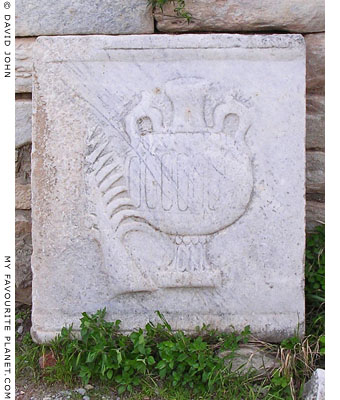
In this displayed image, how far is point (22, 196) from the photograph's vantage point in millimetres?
2779

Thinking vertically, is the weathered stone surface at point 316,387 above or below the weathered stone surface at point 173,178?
below

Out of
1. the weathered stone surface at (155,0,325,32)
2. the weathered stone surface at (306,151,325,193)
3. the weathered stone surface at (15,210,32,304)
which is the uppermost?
the weathered stone surface at (155,0,325,32)

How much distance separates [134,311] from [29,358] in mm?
593

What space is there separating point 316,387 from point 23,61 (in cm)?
Answer: 220

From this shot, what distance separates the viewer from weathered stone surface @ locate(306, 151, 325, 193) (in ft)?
9.02

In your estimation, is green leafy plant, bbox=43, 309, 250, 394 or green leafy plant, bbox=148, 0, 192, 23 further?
green leafy plant, bbox=148, 0, 192, 23

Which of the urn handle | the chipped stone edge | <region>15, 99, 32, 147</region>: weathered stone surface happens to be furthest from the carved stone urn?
<region>15, 99, 32, 147</region>: weathered stone surface

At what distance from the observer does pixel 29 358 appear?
2.46m

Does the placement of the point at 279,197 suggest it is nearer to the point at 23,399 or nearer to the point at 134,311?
the point at 134,311

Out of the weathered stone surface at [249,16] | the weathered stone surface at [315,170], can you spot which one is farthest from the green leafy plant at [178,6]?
the weathered stone surface at [315,170]

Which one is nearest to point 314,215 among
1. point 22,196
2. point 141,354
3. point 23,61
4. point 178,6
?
point 141,354

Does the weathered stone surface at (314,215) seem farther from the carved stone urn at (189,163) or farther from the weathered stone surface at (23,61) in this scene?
the weathered stone surface at (23,61)

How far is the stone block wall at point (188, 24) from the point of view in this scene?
2.63m

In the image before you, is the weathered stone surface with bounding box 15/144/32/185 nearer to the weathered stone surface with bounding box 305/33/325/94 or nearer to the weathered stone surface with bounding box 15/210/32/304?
the weathered stone surface with bounding box 15/210/32/304
